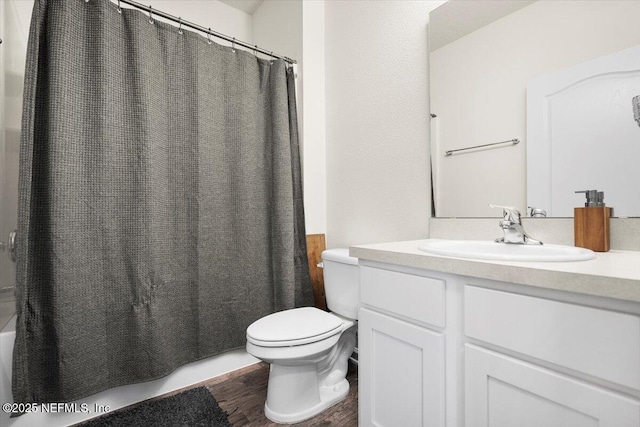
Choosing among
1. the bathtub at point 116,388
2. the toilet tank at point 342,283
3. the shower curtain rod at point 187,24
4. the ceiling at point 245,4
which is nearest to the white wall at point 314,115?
the shower curtain rod at point 187,24

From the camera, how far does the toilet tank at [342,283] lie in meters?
1.53

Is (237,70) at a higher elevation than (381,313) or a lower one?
higher

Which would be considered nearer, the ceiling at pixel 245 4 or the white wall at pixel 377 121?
the white wall at pixel 377 121

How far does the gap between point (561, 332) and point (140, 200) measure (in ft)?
5.33

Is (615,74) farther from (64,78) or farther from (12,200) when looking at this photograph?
(12,200)

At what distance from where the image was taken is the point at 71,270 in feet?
4.11

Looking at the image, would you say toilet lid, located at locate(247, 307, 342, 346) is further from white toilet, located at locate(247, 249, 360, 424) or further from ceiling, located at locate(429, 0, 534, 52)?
ceiling, located at locate(429, 0, 534, 52)

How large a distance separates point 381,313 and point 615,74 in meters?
1.10

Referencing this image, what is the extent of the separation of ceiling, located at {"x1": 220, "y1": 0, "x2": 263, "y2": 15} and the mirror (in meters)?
1.64

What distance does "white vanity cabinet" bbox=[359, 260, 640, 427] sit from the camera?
1.95 ft

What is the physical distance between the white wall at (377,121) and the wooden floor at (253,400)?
86 cm

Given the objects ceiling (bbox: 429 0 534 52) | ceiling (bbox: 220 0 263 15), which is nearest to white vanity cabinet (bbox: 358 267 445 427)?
ceiling (bbox: 429 0 534 52)

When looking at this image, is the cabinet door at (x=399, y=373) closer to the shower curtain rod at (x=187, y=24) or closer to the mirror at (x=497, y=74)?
the mirror at (x=497, y=74)

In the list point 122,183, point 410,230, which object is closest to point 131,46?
point 122,183
